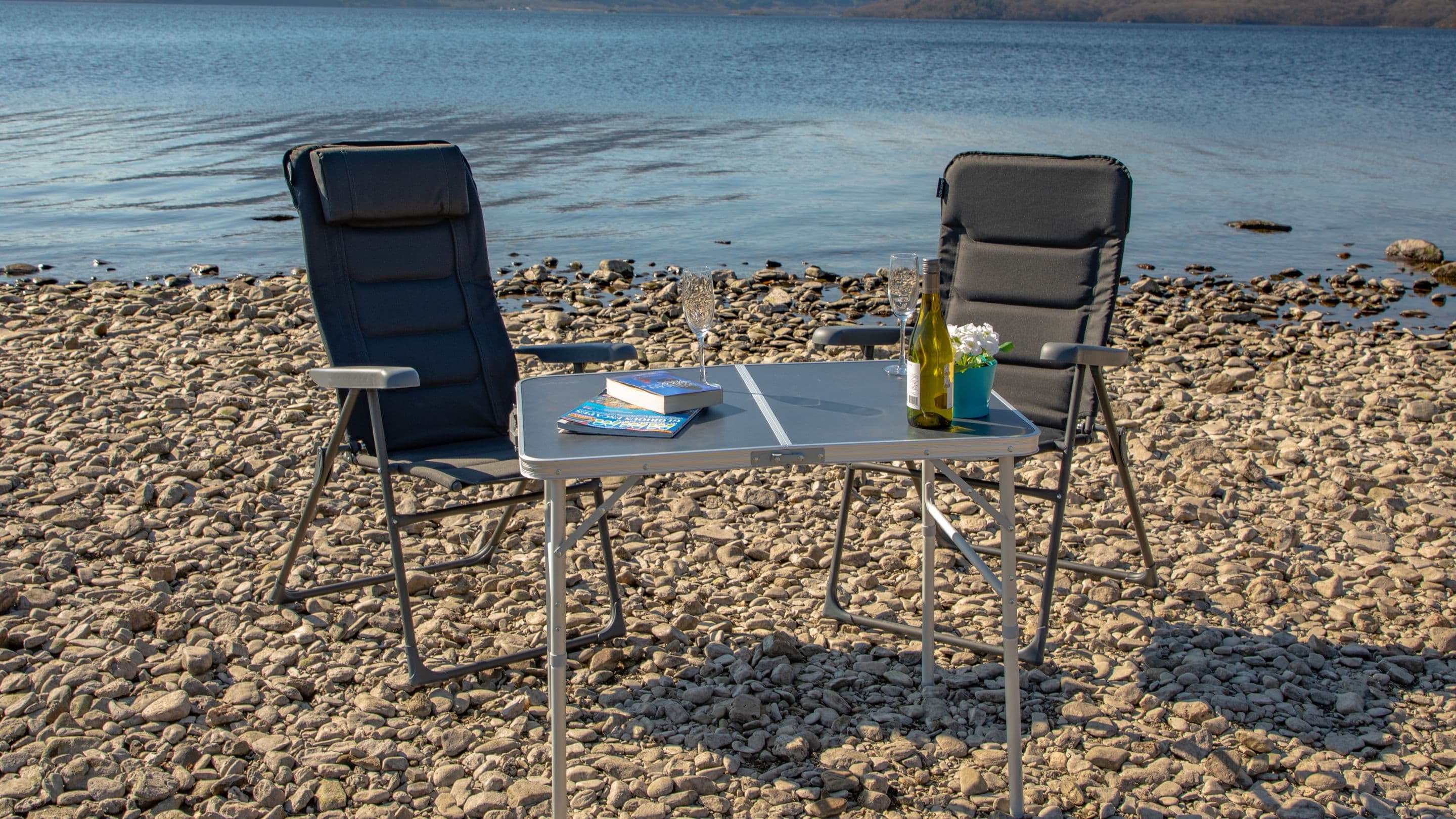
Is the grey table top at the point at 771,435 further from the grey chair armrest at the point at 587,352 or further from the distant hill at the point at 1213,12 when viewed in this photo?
the distant hill at the point at 1213,12

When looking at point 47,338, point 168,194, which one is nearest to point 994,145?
point 168,194

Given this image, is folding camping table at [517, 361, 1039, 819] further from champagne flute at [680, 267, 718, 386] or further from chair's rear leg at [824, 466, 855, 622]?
chair's rear leg at [824, 466, 855, 622]

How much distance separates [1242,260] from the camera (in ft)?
32.1

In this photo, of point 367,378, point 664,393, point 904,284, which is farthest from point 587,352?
point 904,284

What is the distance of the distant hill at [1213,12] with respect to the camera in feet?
270

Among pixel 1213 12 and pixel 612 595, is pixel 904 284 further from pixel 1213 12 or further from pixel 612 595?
pixel 1213 12

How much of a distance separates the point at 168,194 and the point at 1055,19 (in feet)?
308

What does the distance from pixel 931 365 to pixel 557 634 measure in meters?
0.92

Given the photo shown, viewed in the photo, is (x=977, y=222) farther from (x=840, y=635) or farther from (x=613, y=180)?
(x=613, y=180)

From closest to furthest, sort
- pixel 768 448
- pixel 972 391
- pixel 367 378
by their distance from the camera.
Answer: pixel 768 448 → pixel 972 391 → pixel 367 378

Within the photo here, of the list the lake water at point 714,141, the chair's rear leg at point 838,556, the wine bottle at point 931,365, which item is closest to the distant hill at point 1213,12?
the lake water at point 714,141

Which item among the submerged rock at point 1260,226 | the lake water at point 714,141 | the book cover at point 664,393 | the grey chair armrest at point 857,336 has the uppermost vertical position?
the book cover at point 664,393

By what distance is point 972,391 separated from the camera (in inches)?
93.3

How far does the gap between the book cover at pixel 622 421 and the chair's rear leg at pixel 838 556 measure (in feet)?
3.17
